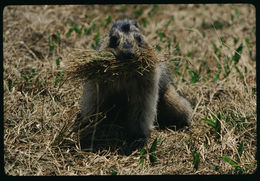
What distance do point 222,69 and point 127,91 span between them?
297 cm

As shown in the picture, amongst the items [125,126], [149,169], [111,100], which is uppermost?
[111,100]

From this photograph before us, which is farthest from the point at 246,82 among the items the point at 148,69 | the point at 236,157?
the point at 148,69

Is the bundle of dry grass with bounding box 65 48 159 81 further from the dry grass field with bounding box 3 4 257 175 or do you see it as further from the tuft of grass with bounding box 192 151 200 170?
the tuft of grass with bounding box 192 151 200 170

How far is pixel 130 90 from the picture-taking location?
5.34 m

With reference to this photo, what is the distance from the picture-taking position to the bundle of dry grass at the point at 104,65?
4.83 m

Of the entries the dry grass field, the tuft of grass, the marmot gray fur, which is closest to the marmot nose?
the marmot gray fur

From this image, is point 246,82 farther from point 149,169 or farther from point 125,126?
point 149,169

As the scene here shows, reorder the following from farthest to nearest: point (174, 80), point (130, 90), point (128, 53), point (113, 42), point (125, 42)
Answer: point (174, 80), point (130, 90), point (113, 42), point (125, 42), point (128, 53)

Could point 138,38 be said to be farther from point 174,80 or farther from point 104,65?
point 174,80

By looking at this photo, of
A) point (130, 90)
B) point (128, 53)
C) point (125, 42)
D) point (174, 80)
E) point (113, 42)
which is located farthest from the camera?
point (174, 80)

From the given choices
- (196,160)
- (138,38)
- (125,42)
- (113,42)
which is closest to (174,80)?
(138,38)

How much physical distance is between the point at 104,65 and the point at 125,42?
0.44 m

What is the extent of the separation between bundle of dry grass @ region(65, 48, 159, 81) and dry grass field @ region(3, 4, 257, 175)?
264 mm

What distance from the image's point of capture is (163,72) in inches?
233
